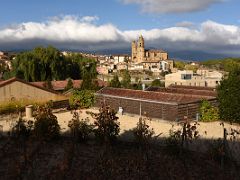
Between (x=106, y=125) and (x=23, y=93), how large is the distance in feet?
61.3

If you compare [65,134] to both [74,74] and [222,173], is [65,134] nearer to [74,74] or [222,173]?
[222,173]

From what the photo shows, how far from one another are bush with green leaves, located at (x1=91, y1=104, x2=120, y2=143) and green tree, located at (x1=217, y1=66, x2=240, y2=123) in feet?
42.8

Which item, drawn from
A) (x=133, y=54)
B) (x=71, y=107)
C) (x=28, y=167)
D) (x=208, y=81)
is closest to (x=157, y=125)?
(x=71, y=107)

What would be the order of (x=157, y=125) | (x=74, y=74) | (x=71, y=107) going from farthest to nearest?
1. (x=74, y=74)
2. (x=71, y=107)
3. (x=157, y=125)

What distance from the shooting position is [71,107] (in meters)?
34.1

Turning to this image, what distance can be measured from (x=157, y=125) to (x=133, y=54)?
161 m

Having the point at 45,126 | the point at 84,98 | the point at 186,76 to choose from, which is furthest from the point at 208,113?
the point at 186,76

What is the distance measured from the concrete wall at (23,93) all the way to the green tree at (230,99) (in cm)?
1628

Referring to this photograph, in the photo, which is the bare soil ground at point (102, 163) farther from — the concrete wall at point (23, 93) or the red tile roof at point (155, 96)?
the concrete wall at point (23, 93)

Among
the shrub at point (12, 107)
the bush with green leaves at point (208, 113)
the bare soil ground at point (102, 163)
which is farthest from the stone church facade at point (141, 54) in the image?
the bare soil ground at point (102, 163)

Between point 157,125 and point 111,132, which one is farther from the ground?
point 111,132

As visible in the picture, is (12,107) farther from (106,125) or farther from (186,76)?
(186,76)

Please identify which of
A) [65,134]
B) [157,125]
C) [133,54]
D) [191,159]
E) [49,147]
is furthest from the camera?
[133,54]

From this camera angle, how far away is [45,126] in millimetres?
18000
